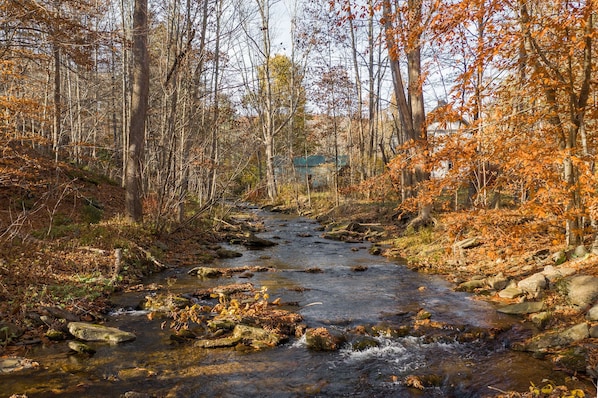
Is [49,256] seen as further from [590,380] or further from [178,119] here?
[590,380]

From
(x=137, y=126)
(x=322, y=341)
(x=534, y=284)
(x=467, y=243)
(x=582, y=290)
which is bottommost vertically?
(x=322, y=341)

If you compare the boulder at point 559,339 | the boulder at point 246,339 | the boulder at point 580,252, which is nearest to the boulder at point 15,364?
the boulder at point 246,339

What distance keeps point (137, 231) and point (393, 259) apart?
7916 mm

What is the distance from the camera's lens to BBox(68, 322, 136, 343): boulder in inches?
265

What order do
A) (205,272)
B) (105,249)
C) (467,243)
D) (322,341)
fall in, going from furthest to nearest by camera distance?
(467,243) < (205,272) < (105,249) < (322,341)

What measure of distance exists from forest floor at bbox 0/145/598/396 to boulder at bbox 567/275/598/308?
267 mm

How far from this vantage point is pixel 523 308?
803 centimetres

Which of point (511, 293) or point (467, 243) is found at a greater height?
point (467, 243)

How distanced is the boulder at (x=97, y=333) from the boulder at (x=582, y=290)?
286 inches

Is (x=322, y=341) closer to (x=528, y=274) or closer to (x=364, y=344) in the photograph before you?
(x=364, y=344)

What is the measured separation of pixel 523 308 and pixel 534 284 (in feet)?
2.78

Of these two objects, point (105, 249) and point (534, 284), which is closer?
point (534, 284)

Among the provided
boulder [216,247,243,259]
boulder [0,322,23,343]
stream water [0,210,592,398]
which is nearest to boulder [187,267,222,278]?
stream water [0,210,592,398]

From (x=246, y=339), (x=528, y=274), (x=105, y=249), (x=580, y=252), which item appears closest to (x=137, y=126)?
(x=105, y=249)
